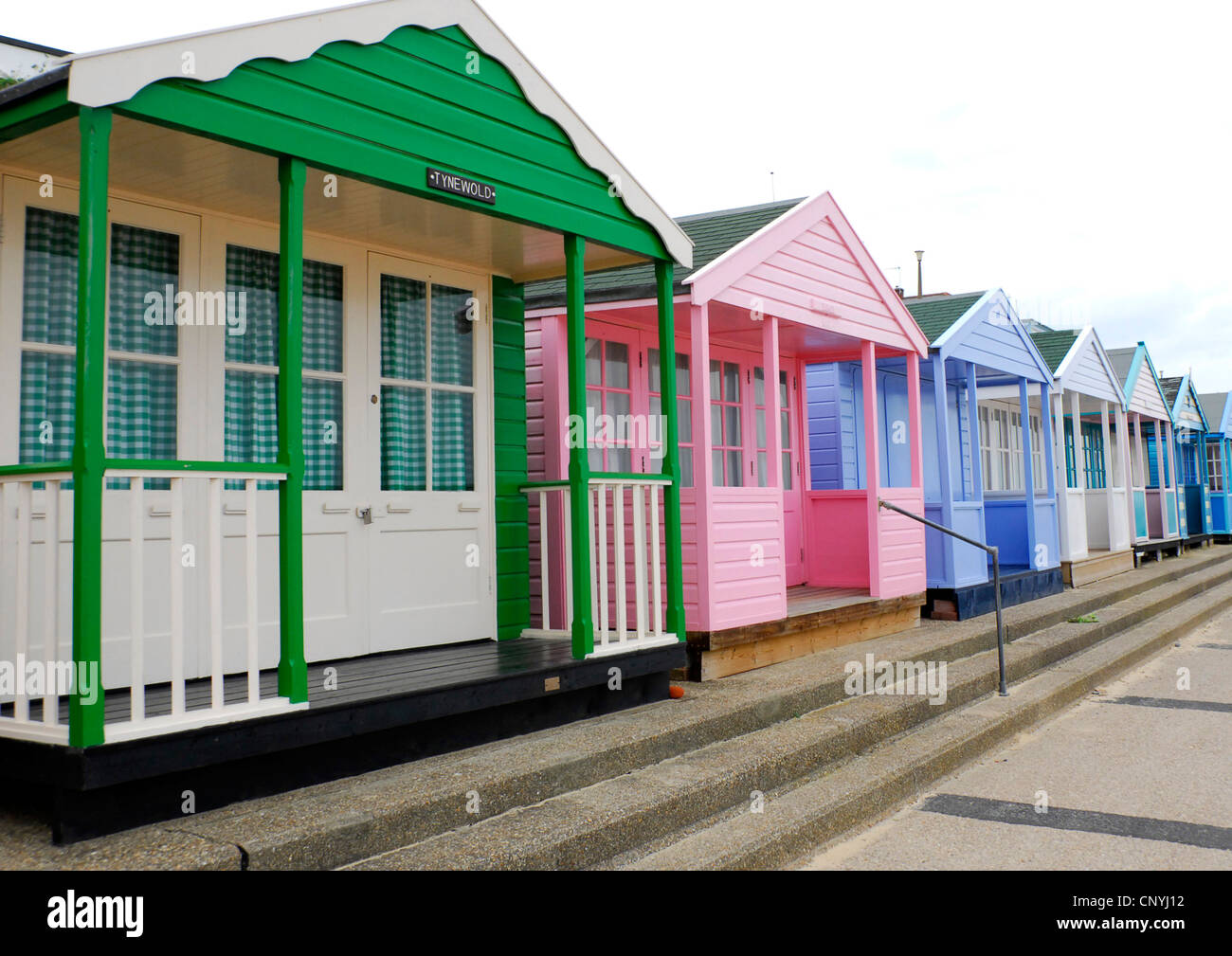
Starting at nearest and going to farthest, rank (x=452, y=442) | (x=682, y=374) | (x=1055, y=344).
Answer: (x=452, y=442)
(x=682, y=374)
(x=1055, y=344)

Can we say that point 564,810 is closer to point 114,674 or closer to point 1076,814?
point 114,674

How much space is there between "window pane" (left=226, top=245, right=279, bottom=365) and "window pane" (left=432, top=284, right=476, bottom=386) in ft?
3.26

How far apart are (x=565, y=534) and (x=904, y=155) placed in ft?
65.1

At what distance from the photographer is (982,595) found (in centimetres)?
919

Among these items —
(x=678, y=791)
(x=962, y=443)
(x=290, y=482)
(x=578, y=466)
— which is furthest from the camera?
(x=962, y=443)

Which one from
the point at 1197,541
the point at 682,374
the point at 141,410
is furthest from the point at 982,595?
the point at 1197,541

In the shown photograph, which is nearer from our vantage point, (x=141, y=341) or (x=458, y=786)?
(x=458, y=786)

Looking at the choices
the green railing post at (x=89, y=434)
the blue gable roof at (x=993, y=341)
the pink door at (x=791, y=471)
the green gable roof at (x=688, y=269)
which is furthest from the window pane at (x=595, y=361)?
the green railing post at (x=89, y=434)

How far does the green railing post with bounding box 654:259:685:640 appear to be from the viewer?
208 inches

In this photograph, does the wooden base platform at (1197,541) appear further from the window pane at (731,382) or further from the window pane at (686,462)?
the window pane at (686,462)

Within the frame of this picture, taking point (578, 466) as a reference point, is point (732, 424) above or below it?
above

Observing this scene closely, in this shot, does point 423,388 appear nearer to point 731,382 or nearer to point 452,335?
point 452,335

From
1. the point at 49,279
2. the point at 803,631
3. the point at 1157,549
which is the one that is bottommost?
the point at 803,631

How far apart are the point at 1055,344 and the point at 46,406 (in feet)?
40.2
